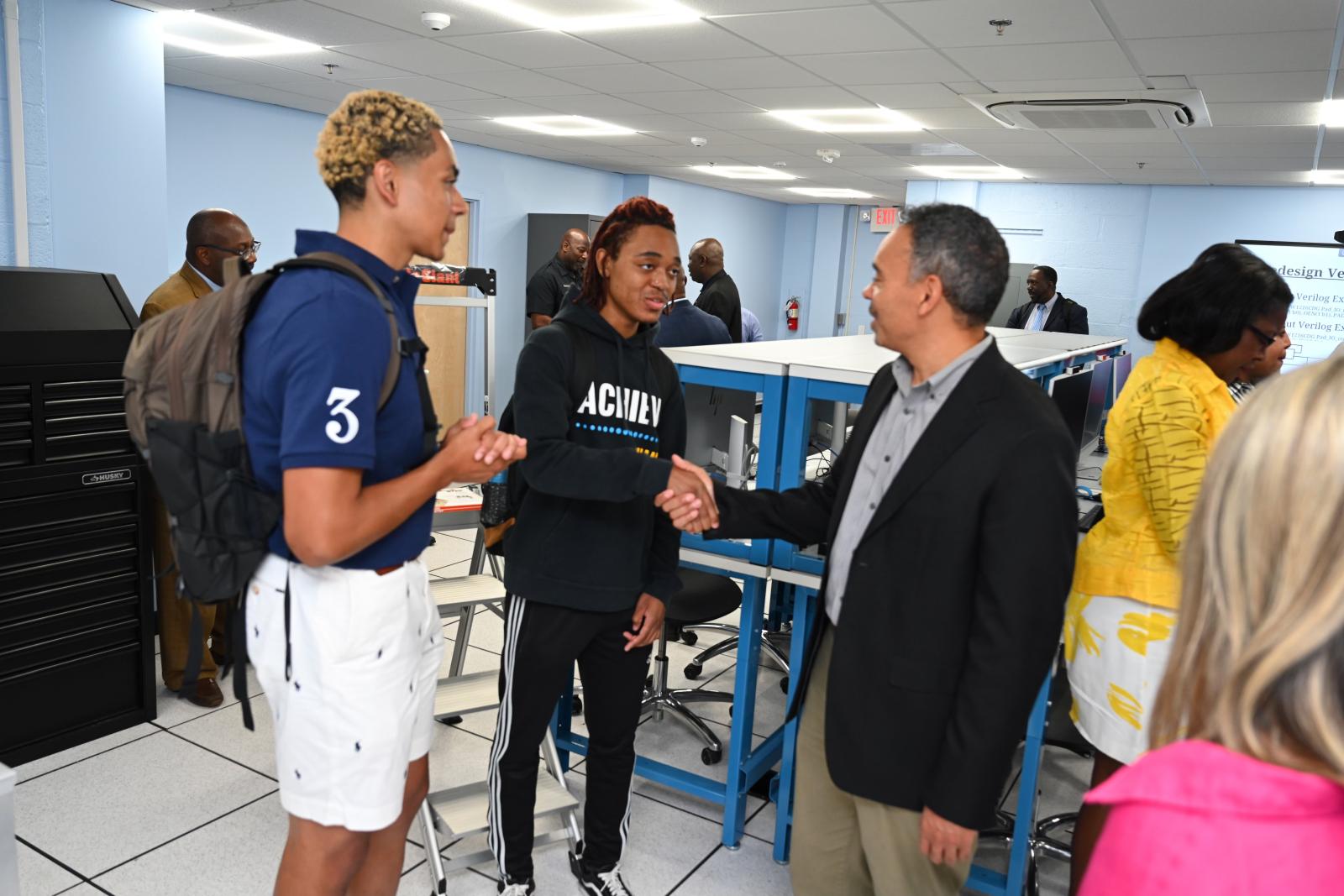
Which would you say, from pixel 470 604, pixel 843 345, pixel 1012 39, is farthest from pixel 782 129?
pixel 470 604

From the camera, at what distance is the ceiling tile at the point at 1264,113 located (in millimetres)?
5402

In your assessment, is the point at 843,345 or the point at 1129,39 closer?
the point at 843,345

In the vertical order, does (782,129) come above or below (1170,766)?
above

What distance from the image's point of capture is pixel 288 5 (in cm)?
438

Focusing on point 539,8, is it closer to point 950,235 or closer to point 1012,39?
point 1012,39

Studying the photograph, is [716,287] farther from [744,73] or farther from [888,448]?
[888,448]

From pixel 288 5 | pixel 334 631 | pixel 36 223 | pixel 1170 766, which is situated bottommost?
pixel 334 631

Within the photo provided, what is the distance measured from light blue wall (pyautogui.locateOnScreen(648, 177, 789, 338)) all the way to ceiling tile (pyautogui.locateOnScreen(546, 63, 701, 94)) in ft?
17.6

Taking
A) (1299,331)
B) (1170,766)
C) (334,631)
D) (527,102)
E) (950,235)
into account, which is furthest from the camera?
(1299,331)

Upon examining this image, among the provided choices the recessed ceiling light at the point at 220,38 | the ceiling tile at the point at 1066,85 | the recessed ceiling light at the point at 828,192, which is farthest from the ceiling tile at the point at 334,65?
the recessed ceiling light at the point at 828,192

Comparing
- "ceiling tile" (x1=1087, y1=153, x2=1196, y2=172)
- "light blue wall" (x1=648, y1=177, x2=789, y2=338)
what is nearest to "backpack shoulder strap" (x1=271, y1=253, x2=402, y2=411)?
"ceiling tile" (x1=1087, y1=153, x2=1196, y2=172)

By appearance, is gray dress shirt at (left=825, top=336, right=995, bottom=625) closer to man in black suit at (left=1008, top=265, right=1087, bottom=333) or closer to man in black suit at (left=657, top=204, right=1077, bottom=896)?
man in black suit at (left=657, top=204, right=1077, bottom=896)

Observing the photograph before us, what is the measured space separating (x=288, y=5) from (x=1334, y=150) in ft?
23.0

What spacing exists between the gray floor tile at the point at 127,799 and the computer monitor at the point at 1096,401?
337 centimetres
